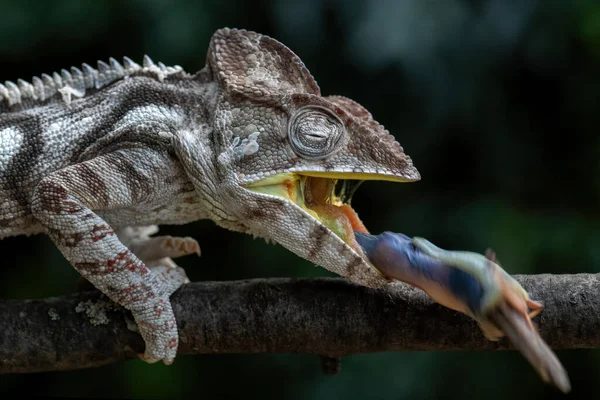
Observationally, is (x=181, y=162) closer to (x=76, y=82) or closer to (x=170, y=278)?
(x=170, y=278)

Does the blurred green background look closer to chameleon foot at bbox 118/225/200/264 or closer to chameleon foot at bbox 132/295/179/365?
chameleon foot at bbox 118/225/200/264

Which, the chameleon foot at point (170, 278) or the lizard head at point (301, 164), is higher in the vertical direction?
the lizard head at point (301, 164)

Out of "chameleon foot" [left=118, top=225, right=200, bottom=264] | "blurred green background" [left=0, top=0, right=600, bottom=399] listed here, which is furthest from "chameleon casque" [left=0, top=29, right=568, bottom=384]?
"blurred green background" [left=0, top=0, right=600, bottom=399]

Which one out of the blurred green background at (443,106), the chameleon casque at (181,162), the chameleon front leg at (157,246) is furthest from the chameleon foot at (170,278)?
the blurred green background at (443,106)

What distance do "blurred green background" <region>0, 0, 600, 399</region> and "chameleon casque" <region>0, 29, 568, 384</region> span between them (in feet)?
2.96

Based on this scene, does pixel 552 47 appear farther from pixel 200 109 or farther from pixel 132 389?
pixel 132 389

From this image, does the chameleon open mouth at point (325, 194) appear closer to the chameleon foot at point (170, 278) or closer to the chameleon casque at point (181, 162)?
the chameleon casque at point (181, 162)

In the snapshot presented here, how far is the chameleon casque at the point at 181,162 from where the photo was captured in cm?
147

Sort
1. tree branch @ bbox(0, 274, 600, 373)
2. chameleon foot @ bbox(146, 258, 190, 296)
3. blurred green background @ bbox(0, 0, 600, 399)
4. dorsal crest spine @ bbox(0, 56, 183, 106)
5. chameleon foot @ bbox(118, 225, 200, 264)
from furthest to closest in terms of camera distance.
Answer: blurred green background @ bbox(0, 0, 600, 399) < chameleon foot @ bbox(118, 225, 200, 264) < dorsal crest spine @ bbox(0, 56, 183, 106) < chameleon foot @ bbox(146, 258, 190, 296) < tree branch @ bbox(0, 274, 600, 373)

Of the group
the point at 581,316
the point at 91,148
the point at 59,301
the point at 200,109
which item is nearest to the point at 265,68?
the point at 200,109

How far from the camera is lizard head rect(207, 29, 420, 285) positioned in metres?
1.47

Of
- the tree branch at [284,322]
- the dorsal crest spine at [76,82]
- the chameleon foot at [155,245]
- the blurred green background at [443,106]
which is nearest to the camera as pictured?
the tree branch at [284,322]

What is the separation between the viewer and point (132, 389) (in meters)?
2.71

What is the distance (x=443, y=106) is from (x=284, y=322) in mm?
1317
